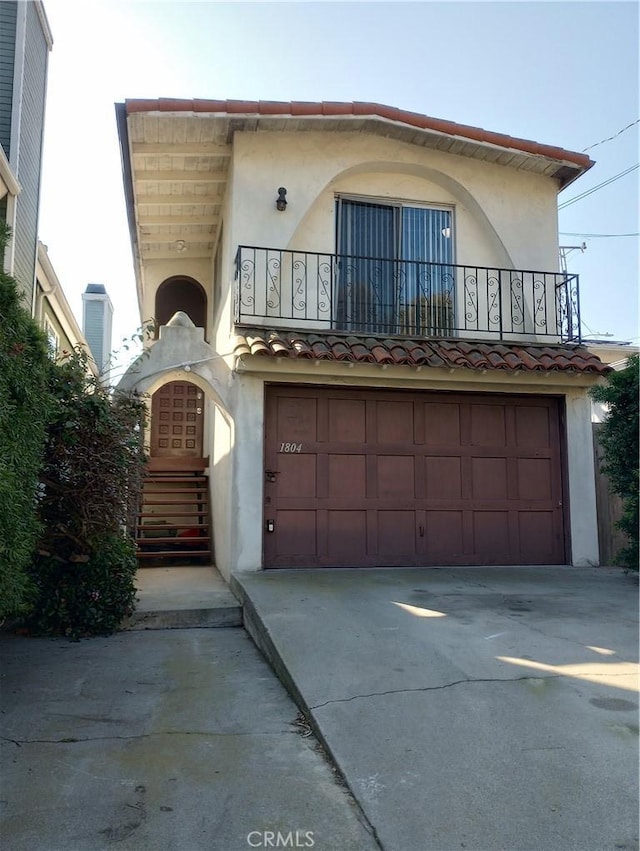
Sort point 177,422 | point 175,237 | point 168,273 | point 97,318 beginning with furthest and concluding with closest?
point 97,318 < point 177,422 < point 168,273 < point 175,237

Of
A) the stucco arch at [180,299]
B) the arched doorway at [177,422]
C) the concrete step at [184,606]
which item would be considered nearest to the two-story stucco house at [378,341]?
the concrete step at [184,606]

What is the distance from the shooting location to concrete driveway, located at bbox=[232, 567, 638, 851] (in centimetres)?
249

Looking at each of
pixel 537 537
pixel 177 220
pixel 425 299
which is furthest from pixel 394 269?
pixel 537 537

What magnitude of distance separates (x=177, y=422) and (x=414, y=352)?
6.30m

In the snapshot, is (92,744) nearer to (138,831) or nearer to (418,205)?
(138,831)

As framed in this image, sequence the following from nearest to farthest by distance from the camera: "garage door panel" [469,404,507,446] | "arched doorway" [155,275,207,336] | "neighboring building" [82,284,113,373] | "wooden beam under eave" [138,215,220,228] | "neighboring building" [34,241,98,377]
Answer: "garage door panel" [469,404,507,446], "wooden beam under eave" [138,215,220,228], "neighboring building" [34,241,98,377], "arched doorway" [155,275,207,336], "neighboring building" [82,284,113,373]

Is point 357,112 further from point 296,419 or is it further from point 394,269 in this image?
point 296,419

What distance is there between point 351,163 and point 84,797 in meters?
7.44

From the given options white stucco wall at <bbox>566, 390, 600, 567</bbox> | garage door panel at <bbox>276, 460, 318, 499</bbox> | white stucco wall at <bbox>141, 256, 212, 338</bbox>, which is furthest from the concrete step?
white stucco wall at <bbox>141, 256, 212, 338</bbox>

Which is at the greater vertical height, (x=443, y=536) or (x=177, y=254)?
(x=177, y=254)

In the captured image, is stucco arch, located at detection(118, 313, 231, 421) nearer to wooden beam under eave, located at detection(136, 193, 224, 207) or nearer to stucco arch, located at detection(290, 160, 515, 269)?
stucco arch, located at detection(290, 160, 515, 269)

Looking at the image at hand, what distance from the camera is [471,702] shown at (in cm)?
350

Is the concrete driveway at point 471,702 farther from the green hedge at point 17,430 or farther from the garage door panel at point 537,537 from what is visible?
the green hedge at point 17,430

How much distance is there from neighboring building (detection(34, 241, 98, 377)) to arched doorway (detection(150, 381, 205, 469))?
189cm
